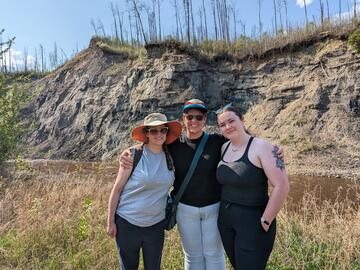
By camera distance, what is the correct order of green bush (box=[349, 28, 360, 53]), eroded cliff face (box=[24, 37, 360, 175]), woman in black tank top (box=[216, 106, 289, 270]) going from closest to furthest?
woman in black tank top (box=[216, 106, 289, 270])
eroded cliff face (box=[24, 37, 360, 175])
green bush (box=[349, 28, 360, 53])

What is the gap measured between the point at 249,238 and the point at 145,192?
3.61 ft

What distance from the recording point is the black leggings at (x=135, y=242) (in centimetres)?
321

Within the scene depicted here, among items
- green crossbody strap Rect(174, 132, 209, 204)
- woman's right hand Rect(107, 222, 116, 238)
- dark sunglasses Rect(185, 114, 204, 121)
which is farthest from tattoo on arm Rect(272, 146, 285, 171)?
woman's right hand Rect(107, 222, 116, 238)

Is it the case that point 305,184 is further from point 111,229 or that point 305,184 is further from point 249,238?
point 111,229

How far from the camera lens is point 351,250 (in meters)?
4.05

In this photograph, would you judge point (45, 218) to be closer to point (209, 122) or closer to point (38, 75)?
point (209, 122)

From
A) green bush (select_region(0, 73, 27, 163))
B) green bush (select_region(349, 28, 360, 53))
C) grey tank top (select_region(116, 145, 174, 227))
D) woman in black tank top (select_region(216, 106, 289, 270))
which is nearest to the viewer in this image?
woman in black tank top (select_region(216, 106, 289, 270))

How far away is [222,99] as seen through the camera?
2178 centimetres

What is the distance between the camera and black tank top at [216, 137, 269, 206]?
9.48ft

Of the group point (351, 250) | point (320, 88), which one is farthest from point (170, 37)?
point (351, 250)

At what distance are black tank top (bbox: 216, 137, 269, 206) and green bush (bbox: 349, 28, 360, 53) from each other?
1781 centimetres

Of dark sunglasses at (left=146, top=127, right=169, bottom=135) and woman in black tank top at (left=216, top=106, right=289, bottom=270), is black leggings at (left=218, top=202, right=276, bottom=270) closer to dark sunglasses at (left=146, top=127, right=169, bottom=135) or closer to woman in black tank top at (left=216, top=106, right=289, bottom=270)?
woman in black tank top at (left=216, top=106, right=289, bottom=270)

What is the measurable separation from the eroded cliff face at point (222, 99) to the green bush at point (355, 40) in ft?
1.63

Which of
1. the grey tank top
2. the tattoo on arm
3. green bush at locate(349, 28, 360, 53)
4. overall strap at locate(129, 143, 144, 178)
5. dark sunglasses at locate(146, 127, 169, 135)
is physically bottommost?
the grey tank top
